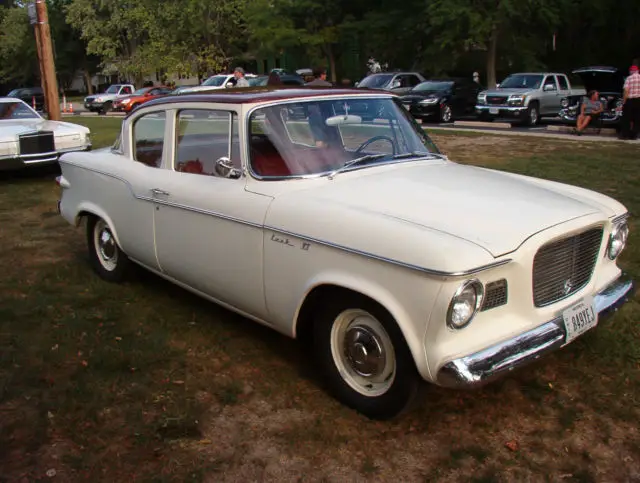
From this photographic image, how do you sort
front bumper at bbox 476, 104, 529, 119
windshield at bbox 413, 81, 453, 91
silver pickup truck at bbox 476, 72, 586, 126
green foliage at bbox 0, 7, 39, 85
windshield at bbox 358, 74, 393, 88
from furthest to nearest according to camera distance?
green foliage at bbox 0, 7, 39, 85 < windshield at bbox 358, 74, 393, 88 < windshield at bbox 413, 81, 453, 91 < silver pickup truck at bbox 476, 72, 586, 126 < front bumper at bbox 476, 104, 529, 119

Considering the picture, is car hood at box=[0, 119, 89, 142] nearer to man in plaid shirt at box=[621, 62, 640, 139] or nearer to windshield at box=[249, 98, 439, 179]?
windshield at box=[249, 98, 439, 179]

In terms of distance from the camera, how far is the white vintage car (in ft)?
9.51

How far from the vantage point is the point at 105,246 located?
18.1ft

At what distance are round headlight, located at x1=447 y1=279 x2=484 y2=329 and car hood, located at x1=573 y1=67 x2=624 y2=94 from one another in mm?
14491

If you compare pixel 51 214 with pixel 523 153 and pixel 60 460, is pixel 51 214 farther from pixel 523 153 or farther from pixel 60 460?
pixel 523 153

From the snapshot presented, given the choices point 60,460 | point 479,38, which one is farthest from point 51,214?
point 479,38

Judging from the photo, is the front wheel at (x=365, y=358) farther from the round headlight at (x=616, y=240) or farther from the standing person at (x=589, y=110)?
the standing person at (x=589, y=110)

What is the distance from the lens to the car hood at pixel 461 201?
3.01 m

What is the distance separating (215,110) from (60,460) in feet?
7.46

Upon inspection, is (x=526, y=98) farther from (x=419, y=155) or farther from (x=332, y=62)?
(x=332, y=62)

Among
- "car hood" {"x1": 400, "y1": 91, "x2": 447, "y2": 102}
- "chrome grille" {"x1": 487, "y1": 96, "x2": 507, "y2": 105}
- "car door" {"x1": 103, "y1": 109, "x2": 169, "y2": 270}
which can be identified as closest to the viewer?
"car door" {"x1": 103, "y1": 109, "x2": 169, "y2": 270}

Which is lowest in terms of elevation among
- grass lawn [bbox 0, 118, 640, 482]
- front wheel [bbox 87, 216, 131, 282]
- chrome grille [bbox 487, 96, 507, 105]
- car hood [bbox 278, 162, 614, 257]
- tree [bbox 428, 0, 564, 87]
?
grass lawn [bbox 0, 118, 640, 482]

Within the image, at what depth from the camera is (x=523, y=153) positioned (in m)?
12.7

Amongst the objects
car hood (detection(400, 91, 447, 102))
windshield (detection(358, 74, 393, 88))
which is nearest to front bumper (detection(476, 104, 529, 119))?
car hood (detection(400, 91, 447, 102))
